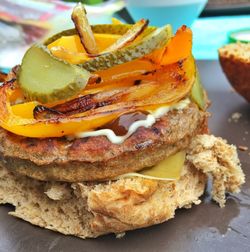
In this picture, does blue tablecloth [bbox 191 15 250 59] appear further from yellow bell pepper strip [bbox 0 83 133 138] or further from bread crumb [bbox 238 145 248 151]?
yellow bell pepper strip [bbox 0 83 133 138]

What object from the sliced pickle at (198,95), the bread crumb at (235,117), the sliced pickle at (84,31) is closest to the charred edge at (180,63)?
the sliced pickle at (198,95)

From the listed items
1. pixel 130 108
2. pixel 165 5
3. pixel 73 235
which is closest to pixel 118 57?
pixel 130 108

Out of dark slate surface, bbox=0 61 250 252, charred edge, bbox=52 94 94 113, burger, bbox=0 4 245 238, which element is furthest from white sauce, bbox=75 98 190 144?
dark slate surface, bbox=0 61 250 252

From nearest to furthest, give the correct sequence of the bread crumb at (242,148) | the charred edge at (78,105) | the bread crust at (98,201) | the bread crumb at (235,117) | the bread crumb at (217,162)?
1. the bread crust at (98,201)
2. the charred edge at (78,105)
3. the bread crumb at (217,162)
4. the bread crumb at (242,148)
5. the bread crumb at (235,117)

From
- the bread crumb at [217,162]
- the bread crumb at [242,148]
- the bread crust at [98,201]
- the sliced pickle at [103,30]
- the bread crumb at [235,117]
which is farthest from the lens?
the bread crumb at [235,117]

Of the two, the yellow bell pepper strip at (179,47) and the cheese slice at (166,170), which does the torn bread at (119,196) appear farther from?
the yellow bell pepper strip at (179,47)

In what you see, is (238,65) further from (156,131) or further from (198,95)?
(156,131)
